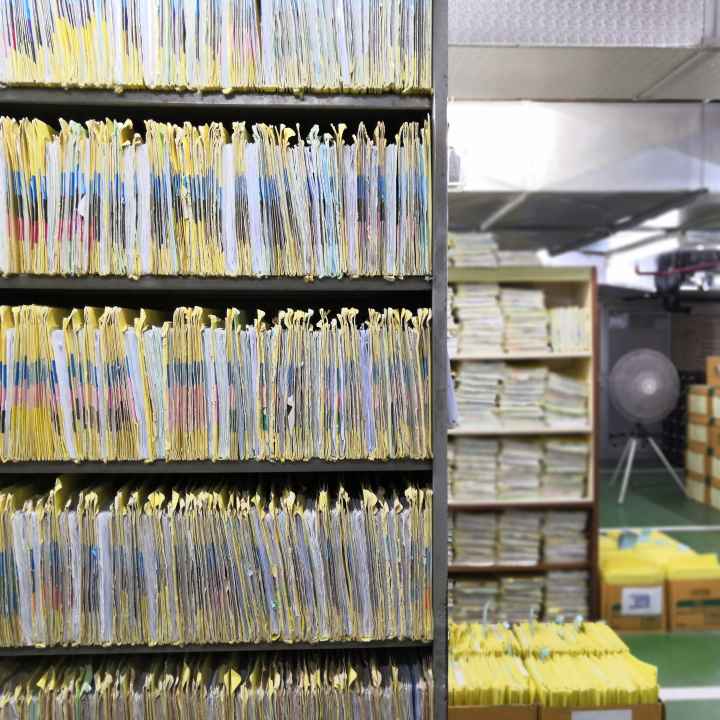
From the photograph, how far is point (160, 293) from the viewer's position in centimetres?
158

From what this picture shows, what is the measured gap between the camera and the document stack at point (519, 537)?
3725 mm

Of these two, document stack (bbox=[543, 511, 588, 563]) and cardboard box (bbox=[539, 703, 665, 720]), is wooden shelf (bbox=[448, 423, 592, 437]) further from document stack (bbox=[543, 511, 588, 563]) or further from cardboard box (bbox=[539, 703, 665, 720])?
cardboard box (bbox=[539, 703, 665, 720])

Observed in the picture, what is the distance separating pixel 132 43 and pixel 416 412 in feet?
3.54

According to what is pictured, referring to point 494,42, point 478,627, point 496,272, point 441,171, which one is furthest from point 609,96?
point 478,627

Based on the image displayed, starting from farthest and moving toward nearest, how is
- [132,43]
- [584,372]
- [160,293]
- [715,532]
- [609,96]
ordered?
[715,532], [584,372], [609,96], [160,293], [132,43]

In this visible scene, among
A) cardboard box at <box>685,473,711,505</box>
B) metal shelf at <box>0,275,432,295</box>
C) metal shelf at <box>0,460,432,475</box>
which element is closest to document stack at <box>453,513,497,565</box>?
metal shelf at <box>0,460,432,475</box>

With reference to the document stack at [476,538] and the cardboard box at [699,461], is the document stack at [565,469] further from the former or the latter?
the cardboard box at [699,461]

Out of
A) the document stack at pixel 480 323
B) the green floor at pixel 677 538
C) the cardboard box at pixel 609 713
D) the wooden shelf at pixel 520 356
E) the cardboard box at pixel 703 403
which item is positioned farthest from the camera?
the cardboard box at pixel 703 403

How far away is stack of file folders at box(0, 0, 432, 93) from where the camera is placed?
55.9 inches

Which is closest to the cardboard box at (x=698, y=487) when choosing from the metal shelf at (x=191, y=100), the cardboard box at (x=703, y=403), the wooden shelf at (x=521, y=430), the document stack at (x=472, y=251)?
the cardboard box at (x=703, y=403)

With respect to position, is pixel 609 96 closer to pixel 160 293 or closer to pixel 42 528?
pixel 160 293

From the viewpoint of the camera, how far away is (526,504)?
12.1ft

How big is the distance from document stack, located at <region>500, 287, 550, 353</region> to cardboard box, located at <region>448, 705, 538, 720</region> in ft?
6.49

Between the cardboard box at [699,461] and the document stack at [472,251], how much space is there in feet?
14.4
